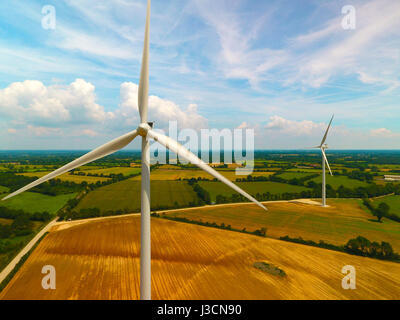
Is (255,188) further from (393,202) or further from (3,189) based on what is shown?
(3,189)

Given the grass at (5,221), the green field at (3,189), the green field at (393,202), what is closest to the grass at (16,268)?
the grass at (5,221)

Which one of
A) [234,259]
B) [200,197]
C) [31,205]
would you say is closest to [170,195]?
[200,197]

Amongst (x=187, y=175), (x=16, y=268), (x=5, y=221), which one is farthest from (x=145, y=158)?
(x=187, y=175)

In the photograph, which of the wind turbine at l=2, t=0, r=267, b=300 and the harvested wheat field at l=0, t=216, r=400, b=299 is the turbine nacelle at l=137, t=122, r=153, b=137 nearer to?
the wind turbine at l=2, t=0, r=267, b=300

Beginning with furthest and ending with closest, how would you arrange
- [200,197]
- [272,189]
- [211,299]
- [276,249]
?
1. [272,189]
2. [200,197]
3. [276,249]
4. [211,299]

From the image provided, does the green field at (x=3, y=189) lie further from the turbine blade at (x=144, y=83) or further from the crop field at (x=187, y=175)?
the turbine blade at (x=144, y=83)

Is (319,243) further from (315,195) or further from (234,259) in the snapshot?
(315,195)
